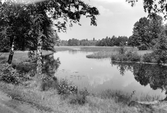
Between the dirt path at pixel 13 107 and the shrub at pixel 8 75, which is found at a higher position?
the shrub at pixel 8 75

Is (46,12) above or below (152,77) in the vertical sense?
above

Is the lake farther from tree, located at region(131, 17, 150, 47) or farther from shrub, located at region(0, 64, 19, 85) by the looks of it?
tree, located at region(131, 17, 150, 47)

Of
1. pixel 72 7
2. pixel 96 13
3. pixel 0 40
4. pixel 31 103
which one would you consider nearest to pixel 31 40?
pixel 0 40

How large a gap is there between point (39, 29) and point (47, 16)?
93cm

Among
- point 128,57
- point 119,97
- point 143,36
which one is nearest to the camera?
point 119,97

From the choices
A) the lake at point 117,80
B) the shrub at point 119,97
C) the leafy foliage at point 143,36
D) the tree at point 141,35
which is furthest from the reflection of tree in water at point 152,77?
the tree at point 141,35

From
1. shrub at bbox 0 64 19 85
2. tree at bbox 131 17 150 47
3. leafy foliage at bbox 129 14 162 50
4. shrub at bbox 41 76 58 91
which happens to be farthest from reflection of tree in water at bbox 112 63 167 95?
tree at bbox 131 17 150 47

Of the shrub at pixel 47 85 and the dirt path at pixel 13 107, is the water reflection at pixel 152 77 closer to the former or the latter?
the shrub at pixel 47 85

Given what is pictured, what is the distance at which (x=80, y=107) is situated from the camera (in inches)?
207

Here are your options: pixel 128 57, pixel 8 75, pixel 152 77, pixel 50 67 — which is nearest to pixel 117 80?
pixel 152 77

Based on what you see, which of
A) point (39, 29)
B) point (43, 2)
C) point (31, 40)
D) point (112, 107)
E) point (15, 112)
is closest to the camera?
point (15, 112)

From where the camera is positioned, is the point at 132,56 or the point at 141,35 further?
the point at 141,35

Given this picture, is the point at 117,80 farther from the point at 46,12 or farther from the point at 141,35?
the point at 141,35

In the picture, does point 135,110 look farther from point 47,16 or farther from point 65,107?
point 47,16
